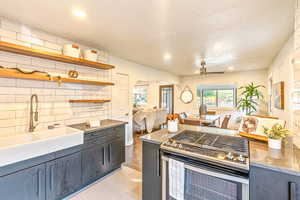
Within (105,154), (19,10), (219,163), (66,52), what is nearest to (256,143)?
(219,163)

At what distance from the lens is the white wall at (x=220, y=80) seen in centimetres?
544

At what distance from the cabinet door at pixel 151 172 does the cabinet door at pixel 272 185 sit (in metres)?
0.83

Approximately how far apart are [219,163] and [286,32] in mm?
2674

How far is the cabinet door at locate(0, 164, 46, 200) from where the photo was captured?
137 centimetres

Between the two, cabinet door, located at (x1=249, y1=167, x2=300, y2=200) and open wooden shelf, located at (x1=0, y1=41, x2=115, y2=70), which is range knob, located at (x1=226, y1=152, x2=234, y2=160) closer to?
cabinet door, located at (x1=249, y1=167, x2=300, y2=200)

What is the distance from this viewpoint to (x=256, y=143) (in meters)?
1.38

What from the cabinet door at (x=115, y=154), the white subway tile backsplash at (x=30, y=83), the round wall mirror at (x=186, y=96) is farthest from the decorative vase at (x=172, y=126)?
the round wall mirror at (x=186, y=96)

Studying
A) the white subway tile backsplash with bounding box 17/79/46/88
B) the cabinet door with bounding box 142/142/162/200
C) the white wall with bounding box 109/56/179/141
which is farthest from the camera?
the white wall with bounding box 109/56/179/141

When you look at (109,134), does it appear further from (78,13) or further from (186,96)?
(186,96)

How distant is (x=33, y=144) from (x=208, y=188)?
184 cm

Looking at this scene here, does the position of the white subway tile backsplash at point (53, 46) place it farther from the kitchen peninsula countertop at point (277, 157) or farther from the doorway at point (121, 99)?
the kitchen peninsula countertop at point (277, 157)

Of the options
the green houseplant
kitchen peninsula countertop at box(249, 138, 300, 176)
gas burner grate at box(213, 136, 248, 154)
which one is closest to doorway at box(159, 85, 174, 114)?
the green houseplant

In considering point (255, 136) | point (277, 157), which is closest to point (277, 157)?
point (277, 157)

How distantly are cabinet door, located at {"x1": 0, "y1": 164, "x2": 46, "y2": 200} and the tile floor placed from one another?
0.52 meters
